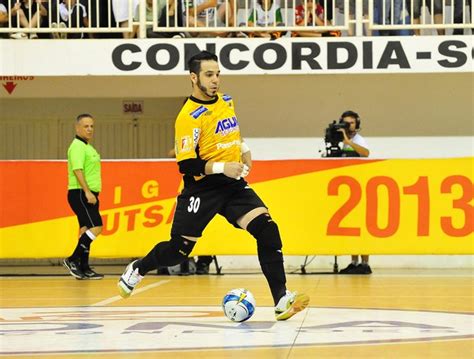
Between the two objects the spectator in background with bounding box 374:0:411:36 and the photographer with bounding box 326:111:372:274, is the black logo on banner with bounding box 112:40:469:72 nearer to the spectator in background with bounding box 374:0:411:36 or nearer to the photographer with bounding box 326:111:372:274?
the spectator in background with bounding box 374:0:411:36

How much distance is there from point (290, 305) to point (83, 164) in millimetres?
6976

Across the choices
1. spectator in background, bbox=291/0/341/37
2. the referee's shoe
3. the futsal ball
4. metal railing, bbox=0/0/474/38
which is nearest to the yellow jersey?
the futsal ball

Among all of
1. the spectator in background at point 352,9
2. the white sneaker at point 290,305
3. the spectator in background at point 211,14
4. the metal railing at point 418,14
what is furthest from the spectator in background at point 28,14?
the white sneaker at point 290,305

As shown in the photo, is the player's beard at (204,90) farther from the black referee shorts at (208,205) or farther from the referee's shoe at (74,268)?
the referee's shoe at (74,268)

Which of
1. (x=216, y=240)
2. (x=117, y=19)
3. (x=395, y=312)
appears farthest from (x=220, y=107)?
(x=117, y=19)

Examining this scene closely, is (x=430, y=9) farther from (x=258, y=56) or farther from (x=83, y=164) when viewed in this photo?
(x=83, y=164)

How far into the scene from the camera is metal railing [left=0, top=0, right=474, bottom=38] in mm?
17156

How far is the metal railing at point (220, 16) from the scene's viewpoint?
1716 cm

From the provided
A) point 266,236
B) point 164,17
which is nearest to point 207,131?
point 266,236

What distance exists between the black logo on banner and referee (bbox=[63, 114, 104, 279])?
2.30 metres

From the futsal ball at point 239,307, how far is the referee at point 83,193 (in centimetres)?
642

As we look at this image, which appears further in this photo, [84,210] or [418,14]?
[418,14]

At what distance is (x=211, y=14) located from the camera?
18.6 m

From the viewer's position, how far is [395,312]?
31.6 feet
